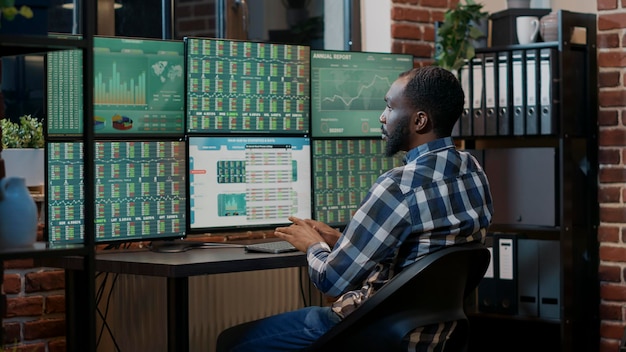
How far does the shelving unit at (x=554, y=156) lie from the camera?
379 cm

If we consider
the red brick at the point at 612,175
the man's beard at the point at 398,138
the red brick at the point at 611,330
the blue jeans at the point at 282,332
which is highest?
the man's beard at the point at 398,138

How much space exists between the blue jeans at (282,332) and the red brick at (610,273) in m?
1.66

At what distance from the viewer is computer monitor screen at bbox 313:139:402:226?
136 inches

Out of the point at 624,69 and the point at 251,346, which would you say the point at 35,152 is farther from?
the point at 624,69

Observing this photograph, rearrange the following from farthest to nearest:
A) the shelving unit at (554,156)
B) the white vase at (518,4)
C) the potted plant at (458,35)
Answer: the white vase at (518,4) → the potted plant at (458,35) → the shelving unit at (554,156)

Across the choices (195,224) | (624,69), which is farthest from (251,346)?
(624,69)

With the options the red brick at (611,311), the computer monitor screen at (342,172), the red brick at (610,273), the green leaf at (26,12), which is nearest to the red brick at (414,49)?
the computer monitor screen at (342,172)

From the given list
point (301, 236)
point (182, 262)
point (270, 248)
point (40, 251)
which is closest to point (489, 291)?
point (270, 248)

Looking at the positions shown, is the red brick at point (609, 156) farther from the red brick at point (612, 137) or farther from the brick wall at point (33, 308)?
the brick wall at point (33, 308)

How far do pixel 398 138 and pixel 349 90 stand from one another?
1063 mm

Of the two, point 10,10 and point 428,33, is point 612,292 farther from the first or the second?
point 10,10

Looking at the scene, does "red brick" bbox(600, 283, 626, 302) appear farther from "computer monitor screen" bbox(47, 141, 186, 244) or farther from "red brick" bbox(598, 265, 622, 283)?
"computer monitor screen" bbox(47, 141, 186, 244)

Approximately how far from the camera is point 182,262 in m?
2.73

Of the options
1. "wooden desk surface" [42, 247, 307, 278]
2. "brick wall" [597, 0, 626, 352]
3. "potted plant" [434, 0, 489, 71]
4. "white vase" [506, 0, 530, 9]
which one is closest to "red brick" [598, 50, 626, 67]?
"brick wall" [597, 0, 626, 352]
